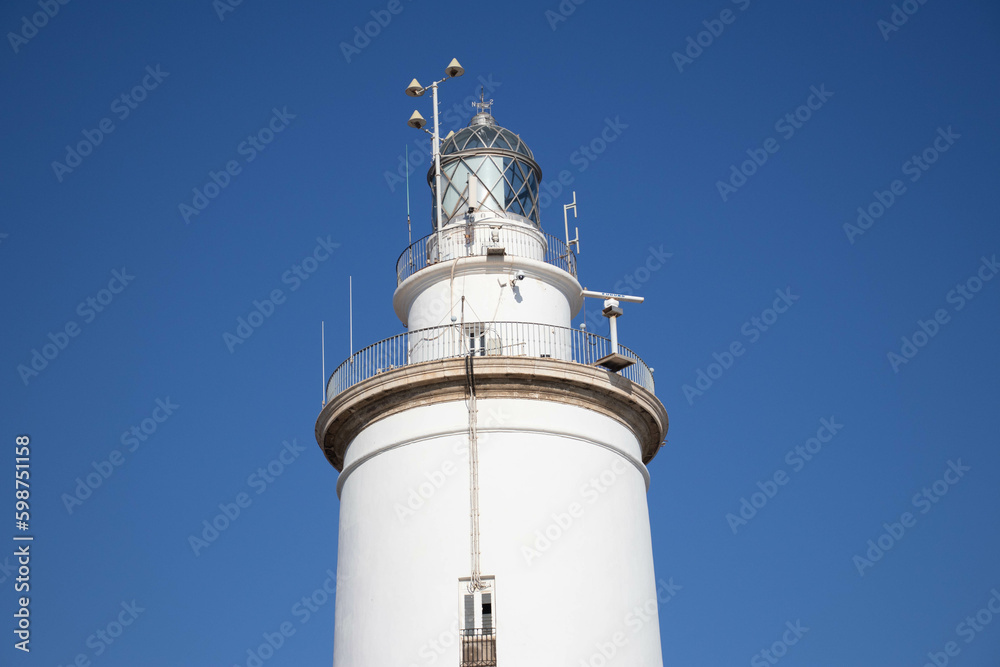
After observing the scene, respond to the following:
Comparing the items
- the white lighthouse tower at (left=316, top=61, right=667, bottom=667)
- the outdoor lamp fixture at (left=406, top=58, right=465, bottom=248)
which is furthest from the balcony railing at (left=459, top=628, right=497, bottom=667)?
the outdoor lamp fixture at (left=406, top=58, right=465, bottom=248)

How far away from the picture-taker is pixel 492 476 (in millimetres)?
25578

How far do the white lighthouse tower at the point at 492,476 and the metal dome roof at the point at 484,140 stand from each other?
1.66 metres

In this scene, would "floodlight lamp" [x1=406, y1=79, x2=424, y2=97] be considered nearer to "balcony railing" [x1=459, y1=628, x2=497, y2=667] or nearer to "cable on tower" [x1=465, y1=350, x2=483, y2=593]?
"cable on tower" [x1=465, y1=350, x2=483, y2=593]

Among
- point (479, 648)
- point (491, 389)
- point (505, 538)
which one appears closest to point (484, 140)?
point (491, 389)

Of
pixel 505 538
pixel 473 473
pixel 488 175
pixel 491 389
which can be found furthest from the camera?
pixel 488 175

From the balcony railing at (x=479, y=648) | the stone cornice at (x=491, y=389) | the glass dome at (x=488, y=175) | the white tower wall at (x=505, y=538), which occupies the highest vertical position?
the glass dome at (x=488, y=175)

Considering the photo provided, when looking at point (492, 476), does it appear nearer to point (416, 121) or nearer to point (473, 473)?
point (473, 473)

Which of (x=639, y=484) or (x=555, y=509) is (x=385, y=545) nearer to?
(x=555, y=509)

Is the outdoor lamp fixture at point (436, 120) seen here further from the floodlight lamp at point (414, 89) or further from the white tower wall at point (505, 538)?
→ the white tower wall at point (505, 538)

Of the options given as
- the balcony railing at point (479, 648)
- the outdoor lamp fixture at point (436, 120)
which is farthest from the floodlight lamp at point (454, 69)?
the balcony railing at point (479, 648)

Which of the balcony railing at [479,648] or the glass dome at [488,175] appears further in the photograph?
the glass dome at [488,175]

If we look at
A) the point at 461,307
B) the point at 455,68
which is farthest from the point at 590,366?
the point at 455,68

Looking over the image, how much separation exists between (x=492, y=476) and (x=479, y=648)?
294 centimetres

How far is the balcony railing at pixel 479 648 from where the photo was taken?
24.3 metres
